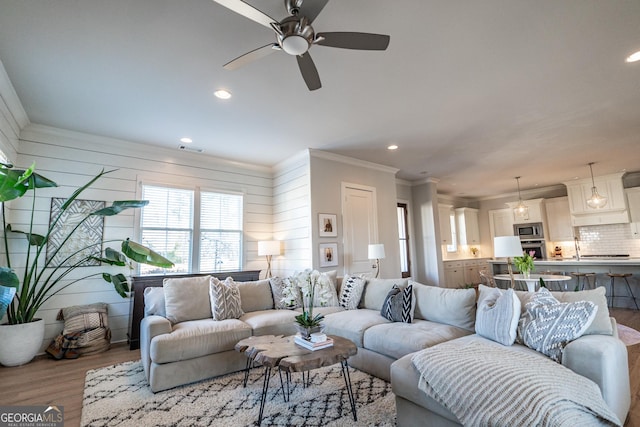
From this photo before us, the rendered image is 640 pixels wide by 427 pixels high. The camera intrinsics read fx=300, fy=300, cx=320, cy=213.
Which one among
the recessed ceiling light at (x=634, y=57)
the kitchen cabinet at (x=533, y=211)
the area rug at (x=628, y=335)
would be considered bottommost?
the area rug at (x=628, y=335)

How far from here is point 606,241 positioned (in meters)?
7.44

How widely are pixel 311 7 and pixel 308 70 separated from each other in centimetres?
52

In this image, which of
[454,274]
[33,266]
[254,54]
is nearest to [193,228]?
[33,266]

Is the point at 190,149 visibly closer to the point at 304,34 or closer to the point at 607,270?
the point at 304,34

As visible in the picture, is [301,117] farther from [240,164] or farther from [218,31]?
[240,164]

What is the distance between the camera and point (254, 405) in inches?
94.2

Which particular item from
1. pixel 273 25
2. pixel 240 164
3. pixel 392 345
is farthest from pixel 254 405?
pixel 240 164

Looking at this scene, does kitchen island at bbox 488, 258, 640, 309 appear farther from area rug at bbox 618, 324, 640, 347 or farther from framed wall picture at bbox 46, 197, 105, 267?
framed wall picture at bbox 46, 197, 105, 267

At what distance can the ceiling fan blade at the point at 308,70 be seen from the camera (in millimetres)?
2267

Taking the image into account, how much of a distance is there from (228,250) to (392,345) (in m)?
3.59

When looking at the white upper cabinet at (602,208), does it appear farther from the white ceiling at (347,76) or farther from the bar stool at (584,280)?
the white ceiling at (347,76)

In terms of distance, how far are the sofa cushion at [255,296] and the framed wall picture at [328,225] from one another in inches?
55.1

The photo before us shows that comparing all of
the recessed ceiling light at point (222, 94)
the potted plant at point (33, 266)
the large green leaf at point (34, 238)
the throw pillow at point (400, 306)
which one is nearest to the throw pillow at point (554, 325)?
the throw pillow at point (400, 306)

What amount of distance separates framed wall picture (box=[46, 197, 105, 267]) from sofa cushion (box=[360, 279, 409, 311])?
3.72 metres
